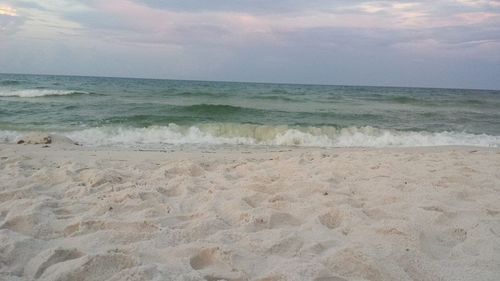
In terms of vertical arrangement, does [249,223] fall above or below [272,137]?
above

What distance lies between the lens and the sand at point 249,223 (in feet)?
7.46

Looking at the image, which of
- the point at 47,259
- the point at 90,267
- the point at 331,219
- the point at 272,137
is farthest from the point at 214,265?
the point at 272,137

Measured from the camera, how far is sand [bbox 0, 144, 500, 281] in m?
2.27

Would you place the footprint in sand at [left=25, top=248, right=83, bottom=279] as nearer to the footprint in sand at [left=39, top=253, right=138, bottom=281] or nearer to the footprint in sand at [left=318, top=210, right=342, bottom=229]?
the footprint in sand at [left=39, top=253, right=138, bottom=281]

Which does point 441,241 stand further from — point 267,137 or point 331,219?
point 267,137

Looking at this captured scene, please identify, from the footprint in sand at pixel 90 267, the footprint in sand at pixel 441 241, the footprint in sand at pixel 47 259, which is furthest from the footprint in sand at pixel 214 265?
the footprint in sand at pixel 441 241

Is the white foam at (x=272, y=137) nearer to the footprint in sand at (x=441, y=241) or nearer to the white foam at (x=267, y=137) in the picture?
the white foam at (x=267, y=137)

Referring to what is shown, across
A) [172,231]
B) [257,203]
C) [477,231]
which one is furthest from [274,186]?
[477,231]

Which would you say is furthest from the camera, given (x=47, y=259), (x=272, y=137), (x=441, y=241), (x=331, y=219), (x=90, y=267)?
(x=272, y=137)

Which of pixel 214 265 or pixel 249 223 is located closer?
pixel 214 265

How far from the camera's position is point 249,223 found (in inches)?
118

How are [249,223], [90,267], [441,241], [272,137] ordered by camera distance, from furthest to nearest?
[272,137], [249,223], [441,241], [90,267]

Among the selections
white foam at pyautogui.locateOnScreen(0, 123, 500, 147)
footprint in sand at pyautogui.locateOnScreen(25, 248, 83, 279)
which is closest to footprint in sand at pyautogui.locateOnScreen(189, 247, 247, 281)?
footprint in sand at pyautogui.locateOnScreen(25, 248, 83, 279)

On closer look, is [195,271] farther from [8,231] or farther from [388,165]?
[388,165]
